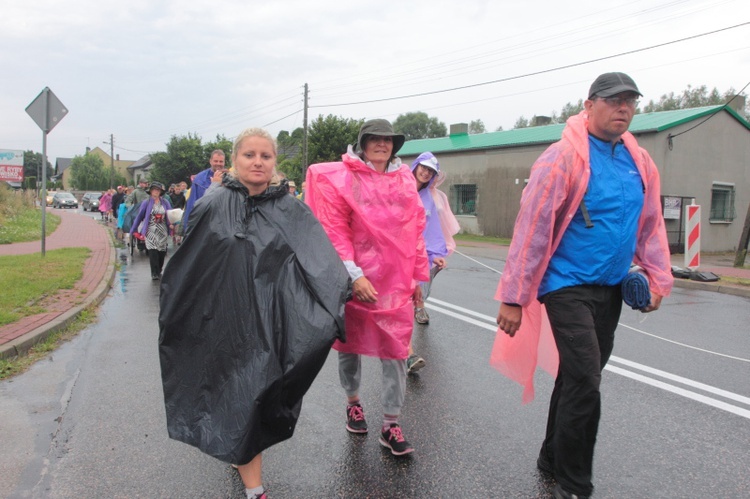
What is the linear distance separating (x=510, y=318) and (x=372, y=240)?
2.92ft

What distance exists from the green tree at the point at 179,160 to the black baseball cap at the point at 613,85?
155 feet

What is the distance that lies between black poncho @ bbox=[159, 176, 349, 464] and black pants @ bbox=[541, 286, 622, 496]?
1030 mm

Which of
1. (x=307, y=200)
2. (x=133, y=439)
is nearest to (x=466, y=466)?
(x=307, y=200)

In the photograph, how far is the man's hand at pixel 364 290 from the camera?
305 cm

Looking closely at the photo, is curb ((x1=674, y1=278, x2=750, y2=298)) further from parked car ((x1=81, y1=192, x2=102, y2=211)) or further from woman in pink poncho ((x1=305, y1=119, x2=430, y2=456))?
parked car ((x1=81, y1=192, x2=102, y2=211))

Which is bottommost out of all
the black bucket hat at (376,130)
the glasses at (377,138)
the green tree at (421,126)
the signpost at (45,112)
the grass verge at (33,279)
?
the grass verge at (33,279)

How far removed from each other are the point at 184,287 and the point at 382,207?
3.97 ft

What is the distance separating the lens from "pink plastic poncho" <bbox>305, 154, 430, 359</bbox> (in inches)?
128

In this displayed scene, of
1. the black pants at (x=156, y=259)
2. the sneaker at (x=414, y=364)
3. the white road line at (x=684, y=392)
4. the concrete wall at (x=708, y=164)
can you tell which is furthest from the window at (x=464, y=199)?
Answer: the sneaker at (x=414, y=364)

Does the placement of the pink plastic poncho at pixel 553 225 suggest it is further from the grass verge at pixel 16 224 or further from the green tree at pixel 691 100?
the green tree at pixel 691 100

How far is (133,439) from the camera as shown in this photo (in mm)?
3562

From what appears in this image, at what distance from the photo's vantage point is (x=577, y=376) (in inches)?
105

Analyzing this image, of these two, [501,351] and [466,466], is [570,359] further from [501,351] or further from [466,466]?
[466,466]

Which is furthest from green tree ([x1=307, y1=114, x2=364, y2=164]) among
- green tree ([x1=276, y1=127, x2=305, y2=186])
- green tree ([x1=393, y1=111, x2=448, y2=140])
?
green tree ([x1=393, y1=111, x2=448, y2=140])
